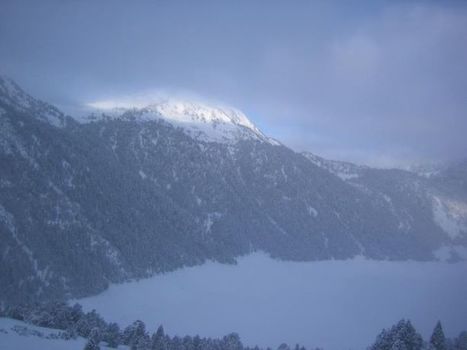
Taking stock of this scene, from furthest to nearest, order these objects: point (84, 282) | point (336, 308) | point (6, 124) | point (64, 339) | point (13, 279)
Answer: point (336, 308), point (6, 124), point (84, 282), point (13, 279), point (64, 339)

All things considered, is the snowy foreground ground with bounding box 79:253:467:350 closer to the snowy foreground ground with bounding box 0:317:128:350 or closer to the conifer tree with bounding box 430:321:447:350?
the snowy foreground ground with bounding box 0:317:128:350

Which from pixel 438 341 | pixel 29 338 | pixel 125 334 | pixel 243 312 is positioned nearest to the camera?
pixel 29 338

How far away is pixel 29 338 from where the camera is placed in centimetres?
6900

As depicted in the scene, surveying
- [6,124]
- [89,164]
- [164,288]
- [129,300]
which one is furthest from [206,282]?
[6,124]

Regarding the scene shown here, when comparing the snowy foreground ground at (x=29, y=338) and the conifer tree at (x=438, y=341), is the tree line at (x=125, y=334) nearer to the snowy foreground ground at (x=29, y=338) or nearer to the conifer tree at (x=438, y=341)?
the conifer tree at (x=438, y=341)

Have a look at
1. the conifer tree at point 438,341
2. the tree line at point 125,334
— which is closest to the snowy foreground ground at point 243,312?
the tree line at point 125,334

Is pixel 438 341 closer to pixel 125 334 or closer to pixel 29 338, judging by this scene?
pixel 125 334

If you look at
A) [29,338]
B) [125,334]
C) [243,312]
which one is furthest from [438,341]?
[243,312]

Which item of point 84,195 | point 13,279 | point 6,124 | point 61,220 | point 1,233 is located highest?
point 6,124

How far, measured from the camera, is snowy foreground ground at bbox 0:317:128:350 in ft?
214

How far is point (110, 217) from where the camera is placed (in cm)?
17825

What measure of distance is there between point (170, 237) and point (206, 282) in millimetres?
28641

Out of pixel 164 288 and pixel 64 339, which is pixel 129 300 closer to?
pixel 164 288

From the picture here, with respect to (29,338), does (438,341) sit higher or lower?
higher
